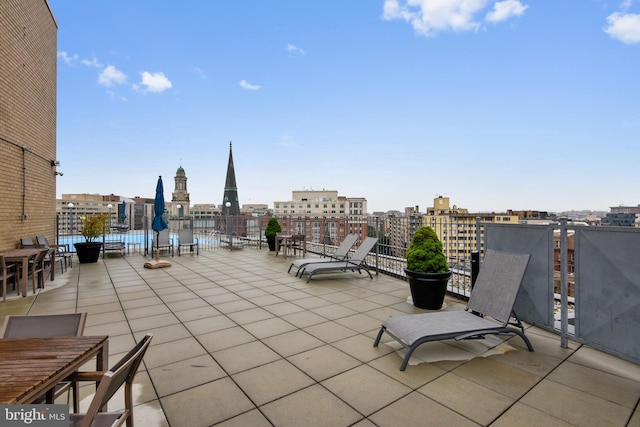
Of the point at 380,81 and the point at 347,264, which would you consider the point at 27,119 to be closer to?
the point at 347,264

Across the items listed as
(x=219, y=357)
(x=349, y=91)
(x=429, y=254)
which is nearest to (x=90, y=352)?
(x=219, y=357)

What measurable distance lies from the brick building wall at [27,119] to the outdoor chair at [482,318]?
8713mm

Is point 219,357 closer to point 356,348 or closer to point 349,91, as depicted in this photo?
point 356,348

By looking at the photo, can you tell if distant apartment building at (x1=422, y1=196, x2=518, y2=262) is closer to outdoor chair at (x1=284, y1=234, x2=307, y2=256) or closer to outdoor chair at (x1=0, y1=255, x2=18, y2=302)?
outdoor chair at (x1=284, y1=234, x2=307, y2=256)

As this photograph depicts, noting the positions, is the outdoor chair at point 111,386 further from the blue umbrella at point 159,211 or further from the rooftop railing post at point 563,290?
the blue umbrella at point 159,211

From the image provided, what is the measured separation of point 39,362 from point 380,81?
62.8 ft

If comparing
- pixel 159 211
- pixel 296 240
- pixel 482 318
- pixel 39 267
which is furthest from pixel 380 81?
pixel 39 267

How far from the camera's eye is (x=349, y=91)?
63.2 ft

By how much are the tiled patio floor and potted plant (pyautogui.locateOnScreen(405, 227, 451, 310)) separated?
11.0 inches

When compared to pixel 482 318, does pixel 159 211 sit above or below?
above

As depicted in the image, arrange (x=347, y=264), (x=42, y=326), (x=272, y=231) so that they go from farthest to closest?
(x=272, y=231) < (x=347, y=264) < (x=42, y=326)

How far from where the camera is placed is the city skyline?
34.1 feet

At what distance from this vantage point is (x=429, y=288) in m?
4.60

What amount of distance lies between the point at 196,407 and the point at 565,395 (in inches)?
114
